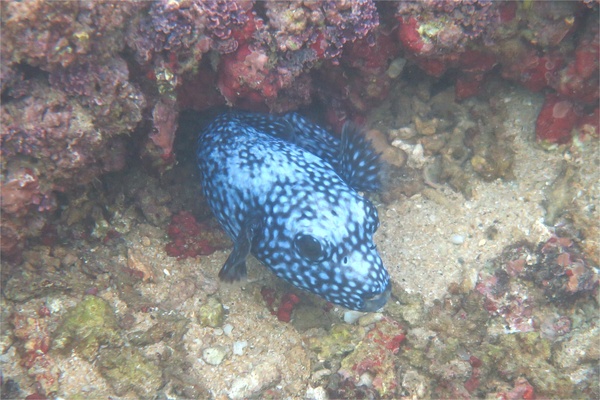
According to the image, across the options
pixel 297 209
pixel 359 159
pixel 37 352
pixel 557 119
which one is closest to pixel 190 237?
pixel 297 209

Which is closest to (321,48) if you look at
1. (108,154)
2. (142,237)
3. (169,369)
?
(108,154)

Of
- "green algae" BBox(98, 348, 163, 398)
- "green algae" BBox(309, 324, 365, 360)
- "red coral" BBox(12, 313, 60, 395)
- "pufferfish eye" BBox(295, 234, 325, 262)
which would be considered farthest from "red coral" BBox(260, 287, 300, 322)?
"red coral" BBox(12, 313, 60, 395)

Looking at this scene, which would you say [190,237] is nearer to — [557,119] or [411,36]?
[411,36]

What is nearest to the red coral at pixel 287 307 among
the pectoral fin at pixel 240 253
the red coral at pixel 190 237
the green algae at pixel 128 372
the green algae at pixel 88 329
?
the pectoral fin at pixel 240 253

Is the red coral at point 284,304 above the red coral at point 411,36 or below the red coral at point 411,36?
below

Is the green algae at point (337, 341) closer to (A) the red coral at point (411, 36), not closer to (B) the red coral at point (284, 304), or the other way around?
(B) the red coral at point (284, 304)

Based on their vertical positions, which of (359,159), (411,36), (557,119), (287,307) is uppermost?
(411,36)
